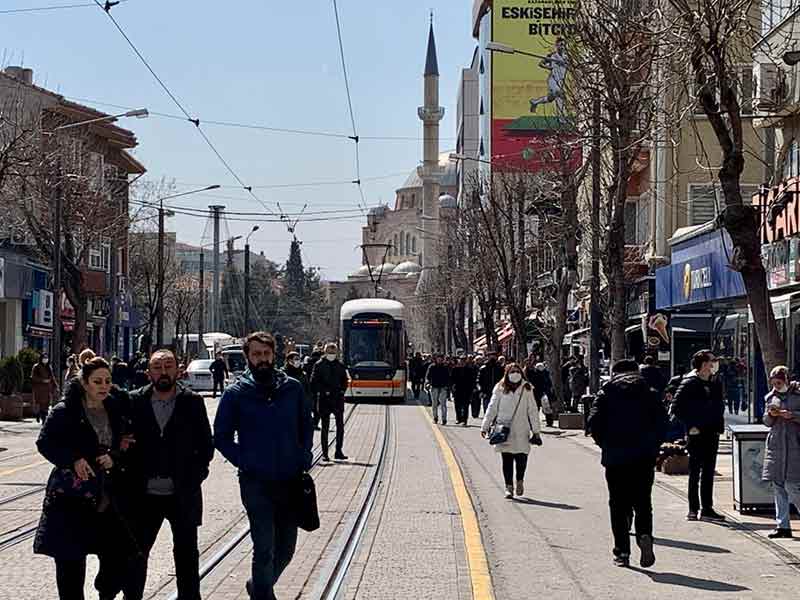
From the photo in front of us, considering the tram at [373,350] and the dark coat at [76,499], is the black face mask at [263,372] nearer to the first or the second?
the dark coat at [76,499]

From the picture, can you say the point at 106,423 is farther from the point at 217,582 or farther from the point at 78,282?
the point at 78,282

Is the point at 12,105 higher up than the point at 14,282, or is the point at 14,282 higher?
the point at 12,105

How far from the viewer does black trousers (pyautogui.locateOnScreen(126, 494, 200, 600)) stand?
27.4 ft

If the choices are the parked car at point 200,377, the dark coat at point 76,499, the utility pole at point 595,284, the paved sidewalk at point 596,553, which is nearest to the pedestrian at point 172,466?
the dark coat at point 76,499

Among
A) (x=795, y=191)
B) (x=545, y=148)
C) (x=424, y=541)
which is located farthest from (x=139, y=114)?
(x=424, y=541)

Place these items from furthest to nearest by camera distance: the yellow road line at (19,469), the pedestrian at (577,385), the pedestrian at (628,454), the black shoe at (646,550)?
the pedestrian at (577,385) < the yellow road line at (19,469) < the pedestrian at (628,454) < the black shoe at (646,550)

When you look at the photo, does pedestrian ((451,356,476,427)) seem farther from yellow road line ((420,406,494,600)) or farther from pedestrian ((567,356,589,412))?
yellow road line ((420,406,494,600))

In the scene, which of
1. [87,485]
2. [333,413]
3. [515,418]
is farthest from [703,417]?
[333,413]

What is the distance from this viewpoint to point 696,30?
14258 millimetres

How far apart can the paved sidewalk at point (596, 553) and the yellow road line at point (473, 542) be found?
0.09 m

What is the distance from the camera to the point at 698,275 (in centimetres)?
3073

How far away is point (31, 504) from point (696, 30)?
8826 mm

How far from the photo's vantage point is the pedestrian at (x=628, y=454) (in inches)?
432

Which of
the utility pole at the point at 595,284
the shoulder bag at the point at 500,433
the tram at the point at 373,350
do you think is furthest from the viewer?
the tram at the point at 373,350
